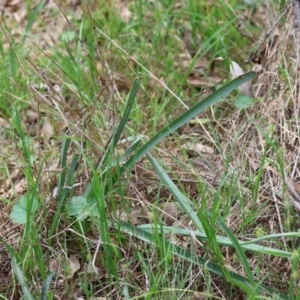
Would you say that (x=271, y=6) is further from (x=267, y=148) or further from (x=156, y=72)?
(x=267, y=148)

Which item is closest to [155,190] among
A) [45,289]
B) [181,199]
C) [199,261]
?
[181,199]

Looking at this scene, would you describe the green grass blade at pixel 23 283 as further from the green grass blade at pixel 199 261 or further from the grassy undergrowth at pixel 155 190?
the green grass blade at pixel 199 261

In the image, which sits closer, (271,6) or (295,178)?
(295,178)

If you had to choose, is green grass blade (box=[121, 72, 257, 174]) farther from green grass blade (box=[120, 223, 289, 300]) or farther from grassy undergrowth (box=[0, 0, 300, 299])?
green grass blade (box=[120, 223, 289, 300])

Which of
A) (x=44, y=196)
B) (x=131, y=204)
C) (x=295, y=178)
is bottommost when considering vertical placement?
(x=295, y=178)

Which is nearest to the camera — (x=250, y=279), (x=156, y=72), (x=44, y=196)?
(x=250, y=279)

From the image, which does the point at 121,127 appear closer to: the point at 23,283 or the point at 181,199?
the point at 181,199

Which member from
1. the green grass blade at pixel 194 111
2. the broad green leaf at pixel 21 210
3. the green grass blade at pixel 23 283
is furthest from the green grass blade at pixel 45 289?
the green grass blade at pixel 194 111

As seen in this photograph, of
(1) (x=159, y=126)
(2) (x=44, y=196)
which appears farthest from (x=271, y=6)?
(2) (x=44, y=196)
